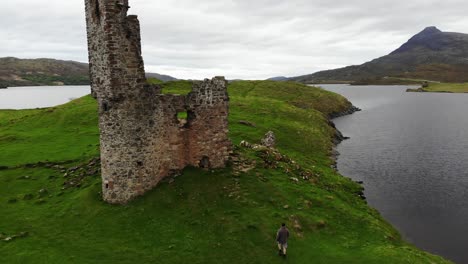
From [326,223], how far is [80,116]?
6011 cm

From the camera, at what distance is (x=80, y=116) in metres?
75.9

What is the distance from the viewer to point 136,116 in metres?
30.4

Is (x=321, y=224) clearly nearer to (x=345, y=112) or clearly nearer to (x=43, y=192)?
(x=43, y=192)

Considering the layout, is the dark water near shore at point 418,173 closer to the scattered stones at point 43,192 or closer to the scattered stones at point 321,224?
the scattered stones at point 321,224

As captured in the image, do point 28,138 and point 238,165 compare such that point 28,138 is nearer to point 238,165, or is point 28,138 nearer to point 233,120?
point 233,120

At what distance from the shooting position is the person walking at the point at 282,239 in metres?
24.9

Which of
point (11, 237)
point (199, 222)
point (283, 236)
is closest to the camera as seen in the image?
point (283, 236)

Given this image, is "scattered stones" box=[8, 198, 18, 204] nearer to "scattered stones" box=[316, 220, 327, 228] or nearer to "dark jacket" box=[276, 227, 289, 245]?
"dark jacket" box=[276, 227, 289, 245]

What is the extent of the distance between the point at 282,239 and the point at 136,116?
14598 millimetres

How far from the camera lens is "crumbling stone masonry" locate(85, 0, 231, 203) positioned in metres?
29.0

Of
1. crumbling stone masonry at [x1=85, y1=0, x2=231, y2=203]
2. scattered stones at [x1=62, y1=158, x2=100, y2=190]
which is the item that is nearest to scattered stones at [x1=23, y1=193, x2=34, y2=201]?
scattered stones at [x1=62, y1=158, x2=100, y2=190]

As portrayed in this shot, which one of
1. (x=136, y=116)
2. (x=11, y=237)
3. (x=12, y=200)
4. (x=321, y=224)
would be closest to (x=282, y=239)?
(x=321, y=224)

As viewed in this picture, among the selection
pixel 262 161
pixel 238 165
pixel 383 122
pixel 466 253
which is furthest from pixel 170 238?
pixel 383 122

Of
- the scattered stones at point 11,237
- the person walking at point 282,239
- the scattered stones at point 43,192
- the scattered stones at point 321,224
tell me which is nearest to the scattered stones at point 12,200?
the scattered stones at point 43,192
